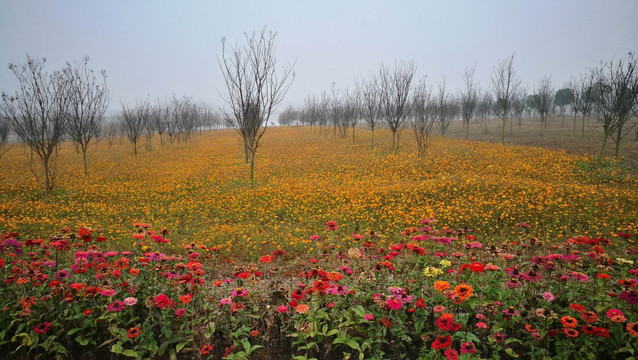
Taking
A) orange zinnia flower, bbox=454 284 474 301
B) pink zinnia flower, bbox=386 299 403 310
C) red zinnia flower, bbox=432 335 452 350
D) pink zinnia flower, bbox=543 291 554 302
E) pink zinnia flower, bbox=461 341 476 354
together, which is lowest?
pink zinnia flower, bbox=461 341 476 354

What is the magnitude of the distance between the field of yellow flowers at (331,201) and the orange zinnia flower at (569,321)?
164 inches

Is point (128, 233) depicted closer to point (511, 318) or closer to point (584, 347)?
point (511, 318)

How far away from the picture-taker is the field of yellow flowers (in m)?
8.42

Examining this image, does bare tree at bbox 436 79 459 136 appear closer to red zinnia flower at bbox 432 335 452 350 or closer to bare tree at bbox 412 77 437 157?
bare tree at bbox 412 77 437 157

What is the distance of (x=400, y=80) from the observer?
21.4 metres

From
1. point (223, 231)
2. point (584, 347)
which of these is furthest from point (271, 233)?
point (584, 347)

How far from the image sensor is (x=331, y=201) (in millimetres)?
10938

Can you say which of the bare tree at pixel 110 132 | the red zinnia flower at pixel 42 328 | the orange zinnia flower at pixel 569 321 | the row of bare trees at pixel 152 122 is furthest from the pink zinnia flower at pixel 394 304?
the bare tree at pixel 110 132

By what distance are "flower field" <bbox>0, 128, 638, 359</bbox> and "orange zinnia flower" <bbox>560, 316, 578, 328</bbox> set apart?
0.03 metres

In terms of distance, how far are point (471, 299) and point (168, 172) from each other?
1921cm

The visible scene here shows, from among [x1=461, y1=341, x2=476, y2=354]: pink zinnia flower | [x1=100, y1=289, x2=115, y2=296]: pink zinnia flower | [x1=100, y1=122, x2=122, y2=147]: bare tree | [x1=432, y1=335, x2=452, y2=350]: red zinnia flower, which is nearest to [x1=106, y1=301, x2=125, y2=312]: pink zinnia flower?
[x1=100, y1=289, x2=115, y2=296]: pink zinnia flower

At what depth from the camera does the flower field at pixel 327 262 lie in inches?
140

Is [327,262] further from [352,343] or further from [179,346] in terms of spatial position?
[179,346]

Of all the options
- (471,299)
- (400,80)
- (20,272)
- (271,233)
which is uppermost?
(400,80)
